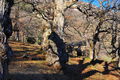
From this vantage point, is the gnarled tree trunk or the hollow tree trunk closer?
the gnarled tree trunk

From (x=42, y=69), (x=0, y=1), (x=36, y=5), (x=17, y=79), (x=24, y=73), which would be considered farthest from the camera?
(x=36, y=5)

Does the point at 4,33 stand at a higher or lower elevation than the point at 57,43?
higher

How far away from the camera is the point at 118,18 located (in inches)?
569

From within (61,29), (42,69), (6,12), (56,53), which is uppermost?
(6,12)

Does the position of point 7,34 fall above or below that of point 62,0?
below

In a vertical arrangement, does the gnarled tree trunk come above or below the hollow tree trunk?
above

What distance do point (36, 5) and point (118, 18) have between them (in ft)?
19.2

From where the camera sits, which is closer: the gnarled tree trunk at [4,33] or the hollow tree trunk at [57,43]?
the gnarled tree trunk at [4,33]

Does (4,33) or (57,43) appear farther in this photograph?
(57,43)

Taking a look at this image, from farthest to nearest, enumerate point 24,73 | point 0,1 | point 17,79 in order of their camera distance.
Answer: point 24,73 → point 17,79 → point 0,1

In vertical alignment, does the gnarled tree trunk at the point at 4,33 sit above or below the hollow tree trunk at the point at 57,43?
above

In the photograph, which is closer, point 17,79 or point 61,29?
point 17,79

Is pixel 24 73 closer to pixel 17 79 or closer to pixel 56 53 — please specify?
pixel 17 79

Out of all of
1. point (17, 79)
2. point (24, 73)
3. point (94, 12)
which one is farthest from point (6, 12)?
point (94, 12)
